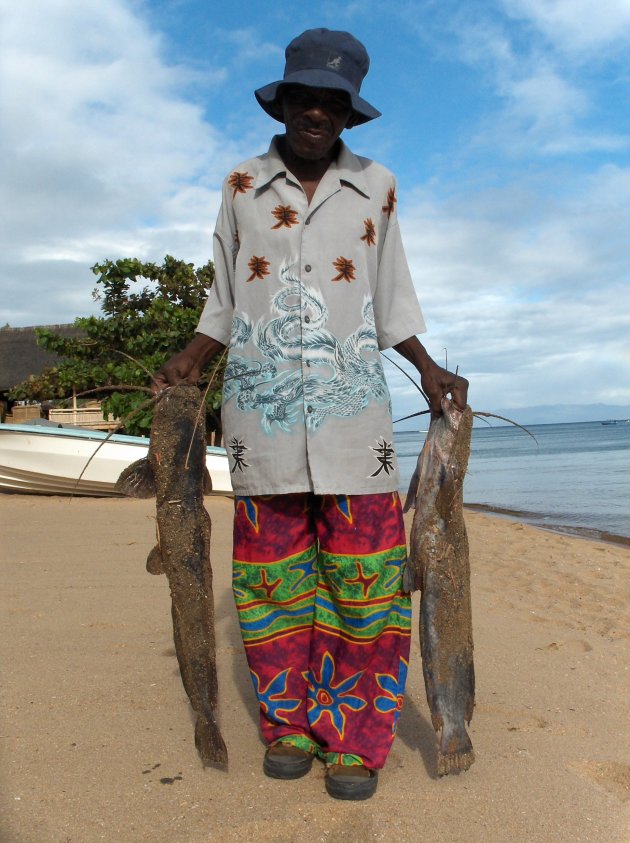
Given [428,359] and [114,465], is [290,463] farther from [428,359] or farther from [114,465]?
[114,465]

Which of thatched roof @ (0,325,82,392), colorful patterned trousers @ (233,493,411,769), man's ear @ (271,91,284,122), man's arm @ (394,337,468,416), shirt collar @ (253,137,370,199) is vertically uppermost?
thatched roof @ (0,325,82,392)

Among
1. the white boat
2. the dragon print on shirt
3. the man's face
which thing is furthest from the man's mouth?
the white boat

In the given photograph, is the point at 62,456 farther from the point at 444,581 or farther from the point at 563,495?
the point at 563,495

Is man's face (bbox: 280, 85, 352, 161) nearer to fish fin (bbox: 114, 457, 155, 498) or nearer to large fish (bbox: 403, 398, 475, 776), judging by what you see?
large fish (bbox: 403, 398, 475, 776)

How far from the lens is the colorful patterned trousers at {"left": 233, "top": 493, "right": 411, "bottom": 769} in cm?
251

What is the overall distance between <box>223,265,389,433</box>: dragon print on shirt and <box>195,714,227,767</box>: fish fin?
1015 millimetres

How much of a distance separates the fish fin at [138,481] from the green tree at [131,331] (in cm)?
976

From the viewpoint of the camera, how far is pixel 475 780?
2.59 meters

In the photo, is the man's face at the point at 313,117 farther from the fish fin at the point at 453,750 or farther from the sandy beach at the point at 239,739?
the sandy beach at the point at 239,739

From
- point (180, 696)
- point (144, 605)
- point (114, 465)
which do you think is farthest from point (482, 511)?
point (180, 696)

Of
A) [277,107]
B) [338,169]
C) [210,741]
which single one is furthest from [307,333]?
[210,741]

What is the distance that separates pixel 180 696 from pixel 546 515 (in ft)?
37.6

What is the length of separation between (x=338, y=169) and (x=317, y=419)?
35.6 inches

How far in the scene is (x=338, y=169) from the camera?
2.59 m
